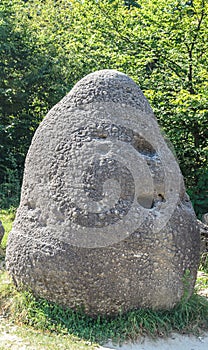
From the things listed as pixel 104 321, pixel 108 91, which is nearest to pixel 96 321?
pixel 104 321

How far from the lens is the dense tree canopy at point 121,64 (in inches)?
323

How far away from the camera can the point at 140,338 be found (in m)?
3.62

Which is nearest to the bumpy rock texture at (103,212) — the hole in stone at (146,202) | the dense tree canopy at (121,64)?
the hole in stone at (146,202)

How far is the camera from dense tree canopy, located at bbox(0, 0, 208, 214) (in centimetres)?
820

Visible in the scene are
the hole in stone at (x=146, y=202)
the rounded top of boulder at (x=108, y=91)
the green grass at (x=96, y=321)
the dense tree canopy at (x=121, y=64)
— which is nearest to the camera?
the green grass at (x=96, y=321)

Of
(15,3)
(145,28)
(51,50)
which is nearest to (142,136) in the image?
(145,28)

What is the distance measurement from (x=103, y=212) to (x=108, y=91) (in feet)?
3.84

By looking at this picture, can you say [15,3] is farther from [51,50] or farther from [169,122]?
[169,122]

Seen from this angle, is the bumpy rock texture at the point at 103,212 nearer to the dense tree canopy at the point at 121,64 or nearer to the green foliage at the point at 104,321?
the green foliage at the point at 104,321

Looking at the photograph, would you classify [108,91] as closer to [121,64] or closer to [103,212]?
[103,212]

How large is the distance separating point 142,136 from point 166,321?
64.6 inches

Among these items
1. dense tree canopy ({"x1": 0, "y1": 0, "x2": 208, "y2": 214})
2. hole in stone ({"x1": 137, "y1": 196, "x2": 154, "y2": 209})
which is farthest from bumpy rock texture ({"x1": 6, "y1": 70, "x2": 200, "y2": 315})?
dense tree canopy ({"x1": 0, "y1": 0, "x2": 208, "y2": 214})

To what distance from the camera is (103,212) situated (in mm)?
3760

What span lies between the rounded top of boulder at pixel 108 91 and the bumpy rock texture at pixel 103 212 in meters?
0.01
